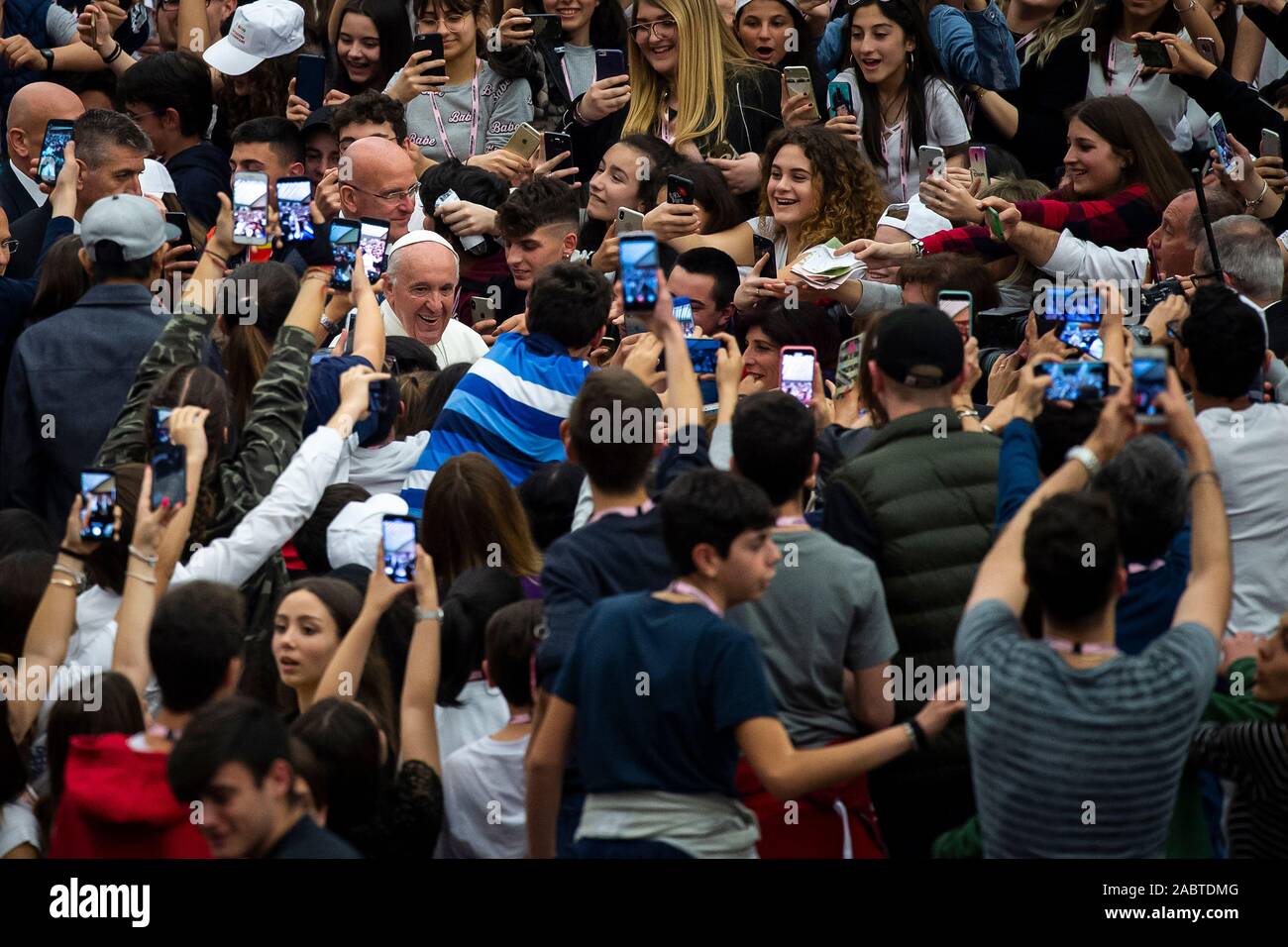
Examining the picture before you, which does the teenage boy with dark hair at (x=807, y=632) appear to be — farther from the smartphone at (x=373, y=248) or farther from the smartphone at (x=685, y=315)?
the smartphone at (x=373, y=248)

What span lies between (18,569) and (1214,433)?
3166mm

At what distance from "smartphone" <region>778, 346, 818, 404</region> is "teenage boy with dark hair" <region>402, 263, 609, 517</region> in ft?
2.31

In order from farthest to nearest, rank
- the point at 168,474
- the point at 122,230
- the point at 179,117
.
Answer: the point at 179,117 < the point at 122,230 < the point at 168,474

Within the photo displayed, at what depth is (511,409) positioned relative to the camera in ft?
19.2

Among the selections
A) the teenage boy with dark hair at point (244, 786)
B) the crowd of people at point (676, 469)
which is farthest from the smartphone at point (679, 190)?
the teenage boy with dark hair at point (244, 786)

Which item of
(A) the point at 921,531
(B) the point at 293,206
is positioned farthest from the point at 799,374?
(B) the point at 293,206

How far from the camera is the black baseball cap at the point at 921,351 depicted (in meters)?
4.64

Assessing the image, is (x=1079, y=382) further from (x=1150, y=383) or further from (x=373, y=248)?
(x=373, y=248)

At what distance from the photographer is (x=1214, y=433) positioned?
4734mm

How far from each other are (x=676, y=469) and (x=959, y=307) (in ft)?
4.46

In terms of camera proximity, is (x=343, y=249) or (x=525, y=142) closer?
(x=343, y=249)

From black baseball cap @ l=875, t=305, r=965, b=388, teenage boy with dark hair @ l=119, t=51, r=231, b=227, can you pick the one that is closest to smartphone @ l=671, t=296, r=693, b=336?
black baseball cap @ l=875, t=305, r=965, b=388
